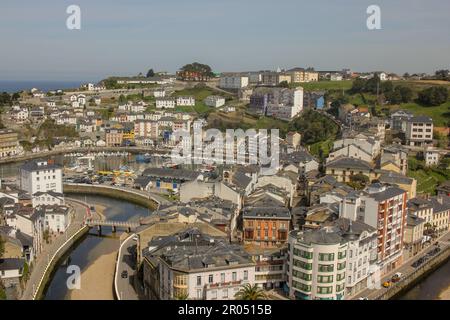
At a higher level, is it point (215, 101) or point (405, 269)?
point (215, 101)

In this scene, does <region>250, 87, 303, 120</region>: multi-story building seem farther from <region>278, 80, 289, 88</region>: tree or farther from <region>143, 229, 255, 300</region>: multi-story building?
<region>143, 229, 255, 300</region>: multi-story building

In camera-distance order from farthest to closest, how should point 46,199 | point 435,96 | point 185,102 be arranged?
point 185,102
point 435,96
point 46,199

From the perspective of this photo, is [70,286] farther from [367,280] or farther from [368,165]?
[368,165]

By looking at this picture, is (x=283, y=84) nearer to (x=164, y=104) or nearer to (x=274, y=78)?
(x=274, y=78)

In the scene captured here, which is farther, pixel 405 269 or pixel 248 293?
pixel 405 269

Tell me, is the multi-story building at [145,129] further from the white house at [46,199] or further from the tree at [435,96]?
the white house at [46,199]

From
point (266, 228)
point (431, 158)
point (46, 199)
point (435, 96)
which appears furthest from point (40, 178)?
point (435, 96)

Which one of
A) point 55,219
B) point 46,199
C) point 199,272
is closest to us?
point 199,272
